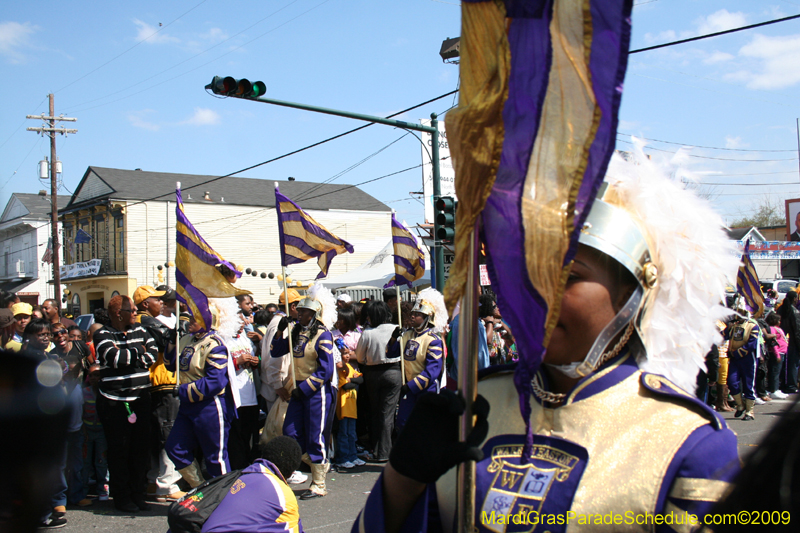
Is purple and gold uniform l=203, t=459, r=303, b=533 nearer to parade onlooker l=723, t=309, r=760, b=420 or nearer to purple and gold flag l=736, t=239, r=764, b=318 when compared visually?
purple and gold flag l=736, t=239, r=764, b=318

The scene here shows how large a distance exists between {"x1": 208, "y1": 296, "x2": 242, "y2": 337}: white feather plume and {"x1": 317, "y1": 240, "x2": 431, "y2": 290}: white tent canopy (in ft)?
31.8

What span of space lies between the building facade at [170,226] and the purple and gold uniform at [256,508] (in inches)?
1268

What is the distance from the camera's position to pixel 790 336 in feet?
46.9

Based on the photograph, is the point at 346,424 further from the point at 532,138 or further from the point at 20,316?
the point at 532,138

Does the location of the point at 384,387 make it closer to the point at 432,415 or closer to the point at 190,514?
the point at 190,514

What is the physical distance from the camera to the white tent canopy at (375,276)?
18.0 meters

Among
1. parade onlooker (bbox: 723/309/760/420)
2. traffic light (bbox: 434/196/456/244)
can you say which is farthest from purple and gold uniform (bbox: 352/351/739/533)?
parade onlooker (bbox: 723/309/760/420)

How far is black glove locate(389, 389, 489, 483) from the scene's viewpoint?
1394 mm

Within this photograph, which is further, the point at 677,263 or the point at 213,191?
the point at 213,191

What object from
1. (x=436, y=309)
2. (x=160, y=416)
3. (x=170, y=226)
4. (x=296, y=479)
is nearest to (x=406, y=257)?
(x=436, y=309)

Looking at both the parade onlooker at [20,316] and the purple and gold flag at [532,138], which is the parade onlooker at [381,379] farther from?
the purple and gold flag at [532,138]

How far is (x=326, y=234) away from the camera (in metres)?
8.63

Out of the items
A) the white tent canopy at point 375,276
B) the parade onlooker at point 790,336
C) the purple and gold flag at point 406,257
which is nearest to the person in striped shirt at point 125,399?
the purple and gold flag at point 406,257

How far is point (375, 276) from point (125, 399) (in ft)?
39.6
